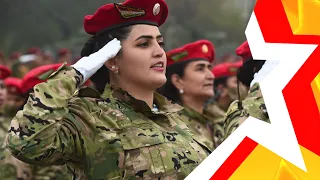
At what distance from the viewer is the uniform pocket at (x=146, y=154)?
2.59m

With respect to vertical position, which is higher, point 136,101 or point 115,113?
point 136,101

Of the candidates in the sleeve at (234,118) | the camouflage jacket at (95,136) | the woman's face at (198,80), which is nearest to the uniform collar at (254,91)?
the sleeve at (234,118)

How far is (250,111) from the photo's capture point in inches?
131

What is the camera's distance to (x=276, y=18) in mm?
1861

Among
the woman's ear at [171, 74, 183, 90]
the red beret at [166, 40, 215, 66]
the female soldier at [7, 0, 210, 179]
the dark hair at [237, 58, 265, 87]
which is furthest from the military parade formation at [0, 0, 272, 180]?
the red beret at [166, 40, 215, 66]

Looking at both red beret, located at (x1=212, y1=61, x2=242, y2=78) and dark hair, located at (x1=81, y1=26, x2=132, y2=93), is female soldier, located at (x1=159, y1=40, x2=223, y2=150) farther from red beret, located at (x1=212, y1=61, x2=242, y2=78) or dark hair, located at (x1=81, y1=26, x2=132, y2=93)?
dark hair, located at (x1=81, y1=26, x2=132, y2=93)

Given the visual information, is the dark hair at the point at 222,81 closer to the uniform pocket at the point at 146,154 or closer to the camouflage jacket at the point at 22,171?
the camouflage jacket at the point at 22,171

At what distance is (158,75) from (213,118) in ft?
9.16

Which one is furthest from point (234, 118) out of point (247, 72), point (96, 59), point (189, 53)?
point (189, 53)

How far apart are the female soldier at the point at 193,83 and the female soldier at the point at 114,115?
223 cm

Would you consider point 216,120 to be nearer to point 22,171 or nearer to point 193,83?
point 193,83

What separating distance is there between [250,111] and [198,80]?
2243 millimetres

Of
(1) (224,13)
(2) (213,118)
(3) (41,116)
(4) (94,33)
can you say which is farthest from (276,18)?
(1) (224,13)

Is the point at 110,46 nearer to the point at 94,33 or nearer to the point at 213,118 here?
the point at 94,33
